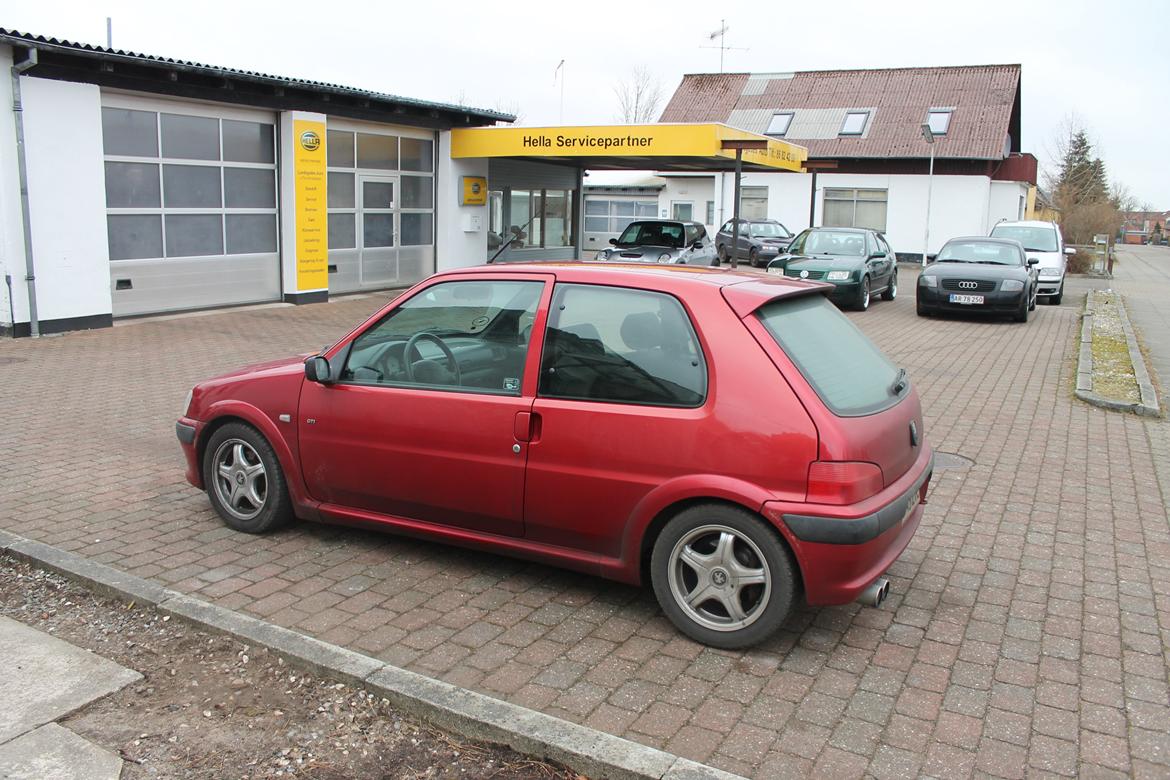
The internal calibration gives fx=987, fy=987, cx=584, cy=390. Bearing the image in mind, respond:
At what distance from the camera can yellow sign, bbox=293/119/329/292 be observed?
680 inches

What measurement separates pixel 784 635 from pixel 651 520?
2.65 ft

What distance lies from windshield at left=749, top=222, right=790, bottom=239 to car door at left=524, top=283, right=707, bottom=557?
29.4 m

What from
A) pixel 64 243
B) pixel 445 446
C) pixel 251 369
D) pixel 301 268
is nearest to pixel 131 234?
pixel 64 243

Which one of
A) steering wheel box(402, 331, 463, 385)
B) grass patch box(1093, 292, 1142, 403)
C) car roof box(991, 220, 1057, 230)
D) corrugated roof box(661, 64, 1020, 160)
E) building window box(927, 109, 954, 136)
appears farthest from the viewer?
building window box(927, 109, 954, 136)

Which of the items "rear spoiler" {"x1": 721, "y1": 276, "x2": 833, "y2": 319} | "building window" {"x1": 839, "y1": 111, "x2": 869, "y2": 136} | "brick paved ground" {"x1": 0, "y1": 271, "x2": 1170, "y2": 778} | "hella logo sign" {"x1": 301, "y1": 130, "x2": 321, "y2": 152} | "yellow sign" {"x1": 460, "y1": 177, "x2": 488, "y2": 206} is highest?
"building window" {"x1": 839, "y1": 111, "x2": 869, "y2": 136}

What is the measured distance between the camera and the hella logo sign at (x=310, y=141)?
1734cm

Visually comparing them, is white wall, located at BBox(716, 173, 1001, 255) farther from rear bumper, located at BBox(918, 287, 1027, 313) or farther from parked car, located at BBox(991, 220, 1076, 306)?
rear bumper, located at BBox(918, 287, 1027, 313)

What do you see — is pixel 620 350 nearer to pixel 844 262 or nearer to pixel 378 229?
pixel 844 262

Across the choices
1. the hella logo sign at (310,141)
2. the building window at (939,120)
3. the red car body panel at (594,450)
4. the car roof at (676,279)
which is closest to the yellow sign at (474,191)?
the hella logo sign at (310,141)

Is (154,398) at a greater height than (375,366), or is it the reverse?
(375,366)

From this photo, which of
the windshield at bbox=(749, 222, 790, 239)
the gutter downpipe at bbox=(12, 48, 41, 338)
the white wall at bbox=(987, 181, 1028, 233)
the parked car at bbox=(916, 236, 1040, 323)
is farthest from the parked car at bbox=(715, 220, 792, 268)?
the gutter downpipe at bbox=(12, 48, 41, 338)

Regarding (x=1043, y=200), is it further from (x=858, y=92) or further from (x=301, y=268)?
(x=301, y=268)

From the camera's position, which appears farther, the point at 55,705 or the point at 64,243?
the point at 64,243

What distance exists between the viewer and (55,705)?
3.67 m
